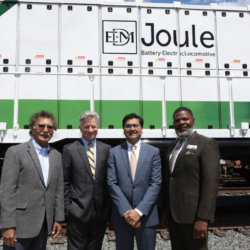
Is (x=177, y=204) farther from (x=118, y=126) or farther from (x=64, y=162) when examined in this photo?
(x=118, y=126)

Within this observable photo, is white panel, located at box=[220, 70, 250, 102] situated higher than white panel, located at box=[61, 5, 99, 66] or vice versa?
white panel, located at box=[61, 5, 99, 66]

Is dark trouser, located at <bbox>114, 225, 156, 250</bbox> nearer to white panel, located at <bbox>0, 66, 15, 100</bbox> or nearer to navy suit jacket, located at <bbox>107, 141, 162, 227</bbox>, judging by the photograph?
navy suit jacket, located at <bbox>107, 141, 162, 227</bbox>

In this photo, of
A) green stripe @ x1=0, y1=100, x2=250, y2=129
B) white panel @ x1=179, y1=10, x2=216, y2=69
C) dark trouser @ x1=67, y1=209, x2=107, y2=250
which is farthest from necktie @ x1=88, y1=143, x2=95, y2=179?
white panel @ x1=179, y1=10, x2=216, y2=69

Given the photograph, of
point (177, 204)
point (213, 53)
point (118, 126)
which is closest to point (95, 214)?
point (177, 204)

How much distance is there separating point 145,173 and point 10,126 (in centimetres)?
374

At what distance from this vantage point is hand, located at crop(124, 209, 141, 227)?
2.43 m

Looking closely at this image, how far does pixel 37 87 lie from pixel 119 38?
216cm

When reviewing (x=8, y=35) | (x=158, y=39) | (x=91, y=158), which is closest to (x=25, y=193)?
(x=91, y=158)

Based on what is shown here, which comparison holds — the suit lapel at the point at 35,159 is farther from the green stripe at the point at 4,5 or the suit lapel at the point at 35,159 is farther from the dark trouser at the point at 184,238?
the green stripe at the point at 4,5

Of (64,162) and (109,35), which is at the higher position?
(109,35)

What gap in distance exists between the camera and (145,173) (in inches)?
103

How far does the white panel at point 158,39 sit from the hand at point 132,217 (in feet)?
13.7

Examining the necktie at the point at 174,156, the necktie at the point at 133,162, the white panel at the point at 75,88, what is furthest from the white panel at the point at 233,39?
the necktie at the point at 133,162

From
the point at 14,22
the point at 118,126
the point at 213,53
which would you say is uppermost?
the point at 14,22
